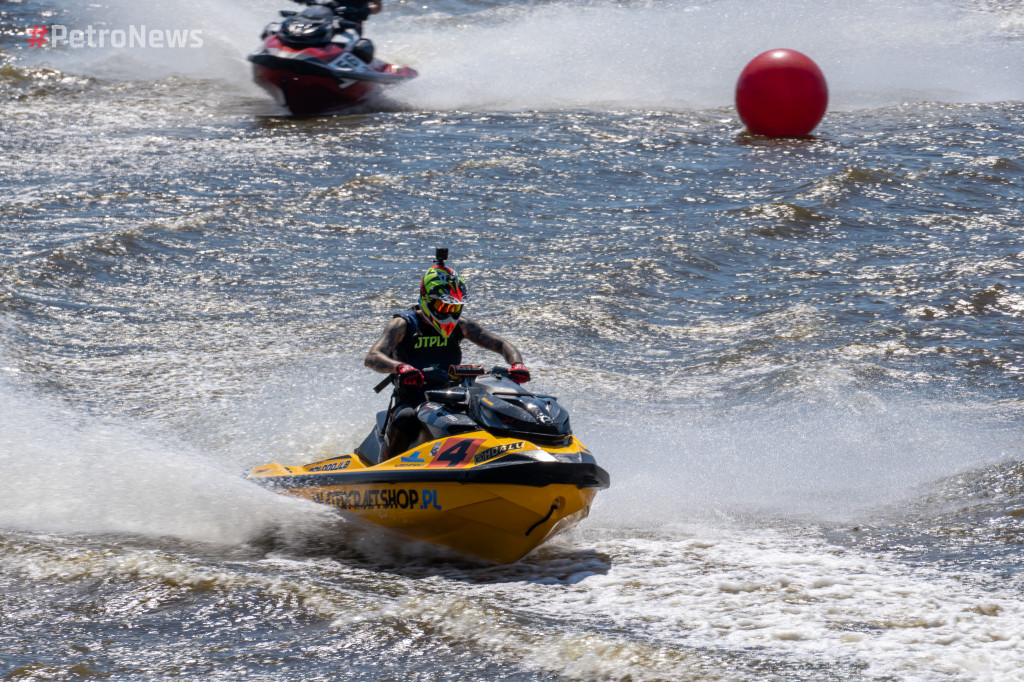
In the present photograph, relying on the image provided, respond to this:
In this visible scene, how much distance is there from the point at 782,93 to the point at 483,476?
13410mm

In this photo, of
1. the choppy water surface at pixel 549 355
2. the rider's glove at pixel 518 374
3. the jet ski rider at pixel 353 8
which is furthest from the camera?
the jet ski rider at pixel 353 8

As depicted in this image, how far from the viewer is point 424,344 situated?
7199 millimetres

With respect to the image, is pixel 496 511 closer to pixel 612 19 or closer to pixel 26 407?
pixel 26 407

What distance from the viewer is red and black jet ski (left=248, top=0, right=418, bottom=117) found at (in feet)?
63.9

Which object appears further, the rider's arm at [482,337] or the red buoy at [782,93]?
the red buoy at [782,93]

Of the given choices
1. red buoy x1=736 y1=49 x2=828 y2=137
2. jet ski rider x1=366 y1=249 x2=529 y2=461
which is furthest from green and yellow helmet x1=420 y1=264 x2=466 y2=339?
red buoy x1=736 y1=49 x2=828 y2=137

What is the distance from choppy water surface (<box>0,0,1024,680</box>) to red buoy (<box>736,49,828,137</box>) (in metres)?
0.57

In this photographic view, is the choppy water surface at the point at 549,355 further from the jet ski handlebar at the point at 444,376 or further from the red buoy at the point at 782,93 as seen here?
the jet ski handlebar at the point at 444,376

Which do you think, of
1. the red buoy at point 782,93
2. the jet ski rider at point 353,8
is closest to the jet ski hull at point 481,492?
the red buoy at point 782,93

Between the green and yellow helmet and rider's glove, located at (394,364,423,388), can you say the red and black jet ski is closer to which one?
the green and yellow helmet

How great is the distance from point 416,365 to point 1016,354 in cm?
593

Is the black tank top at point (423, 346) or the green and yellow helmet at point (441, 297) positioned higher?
the green and yellow helmet at point (441, 297)

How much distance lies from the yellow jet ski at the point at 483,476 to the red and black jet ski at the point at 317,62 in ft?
45.9

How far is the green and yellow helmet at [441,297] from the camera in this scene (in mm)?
7043
